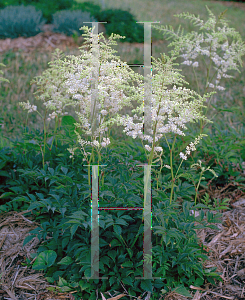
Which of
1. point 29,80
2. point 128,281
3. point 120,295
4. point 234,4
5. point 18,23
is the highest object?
point 234,4

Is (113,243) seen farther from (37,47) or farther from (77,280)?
(37,47)

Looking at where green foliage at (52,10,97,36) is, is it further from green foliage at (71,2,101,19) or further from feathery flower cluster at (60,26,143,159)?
feathery flower cluster at (60,26,143,159)

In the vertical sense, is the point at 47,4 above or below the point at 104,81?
above

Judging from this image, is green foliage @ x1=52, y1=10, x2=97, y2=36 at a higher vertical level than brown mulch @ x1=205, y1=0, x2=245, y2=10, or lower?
lower

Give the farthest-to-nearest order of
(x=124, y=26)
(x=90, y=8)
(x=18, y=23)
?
(x=90, y=8) < (x=124, y=26) < (x=18, y=23)

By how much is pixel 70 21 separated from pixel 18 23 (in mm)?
1190

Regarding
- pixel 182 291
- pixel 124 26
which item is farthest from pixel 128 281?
pixel 124 26

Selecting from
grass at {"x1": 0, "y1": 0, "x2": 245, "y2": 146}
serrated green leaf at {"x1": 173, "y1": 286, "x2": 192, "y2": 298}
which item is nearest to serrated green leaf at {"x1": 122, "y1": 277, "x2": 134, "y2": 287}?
serrated green leaf at {"x1": 173, "y1": 286, "x2": 192, "y2": 298}

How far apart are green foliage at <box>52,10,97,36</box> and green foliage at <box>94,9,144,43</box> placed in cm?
48

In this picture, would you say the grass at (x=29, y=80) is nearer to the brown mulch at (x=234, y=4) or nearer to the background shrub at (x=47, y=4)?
the background shrub at (x=47, y=4)

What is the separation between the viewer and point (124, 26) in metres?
7.44

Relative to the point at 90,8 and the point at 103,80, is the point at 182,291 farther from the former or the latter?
the point at 90,8

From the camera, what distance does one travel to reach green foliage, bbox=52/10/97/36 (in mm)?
7282

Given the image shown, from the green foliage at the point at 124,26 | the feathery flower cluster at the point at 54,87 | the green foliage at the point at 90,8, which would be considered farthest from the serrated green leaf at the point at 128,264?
the green foliage at the point at 90,8
